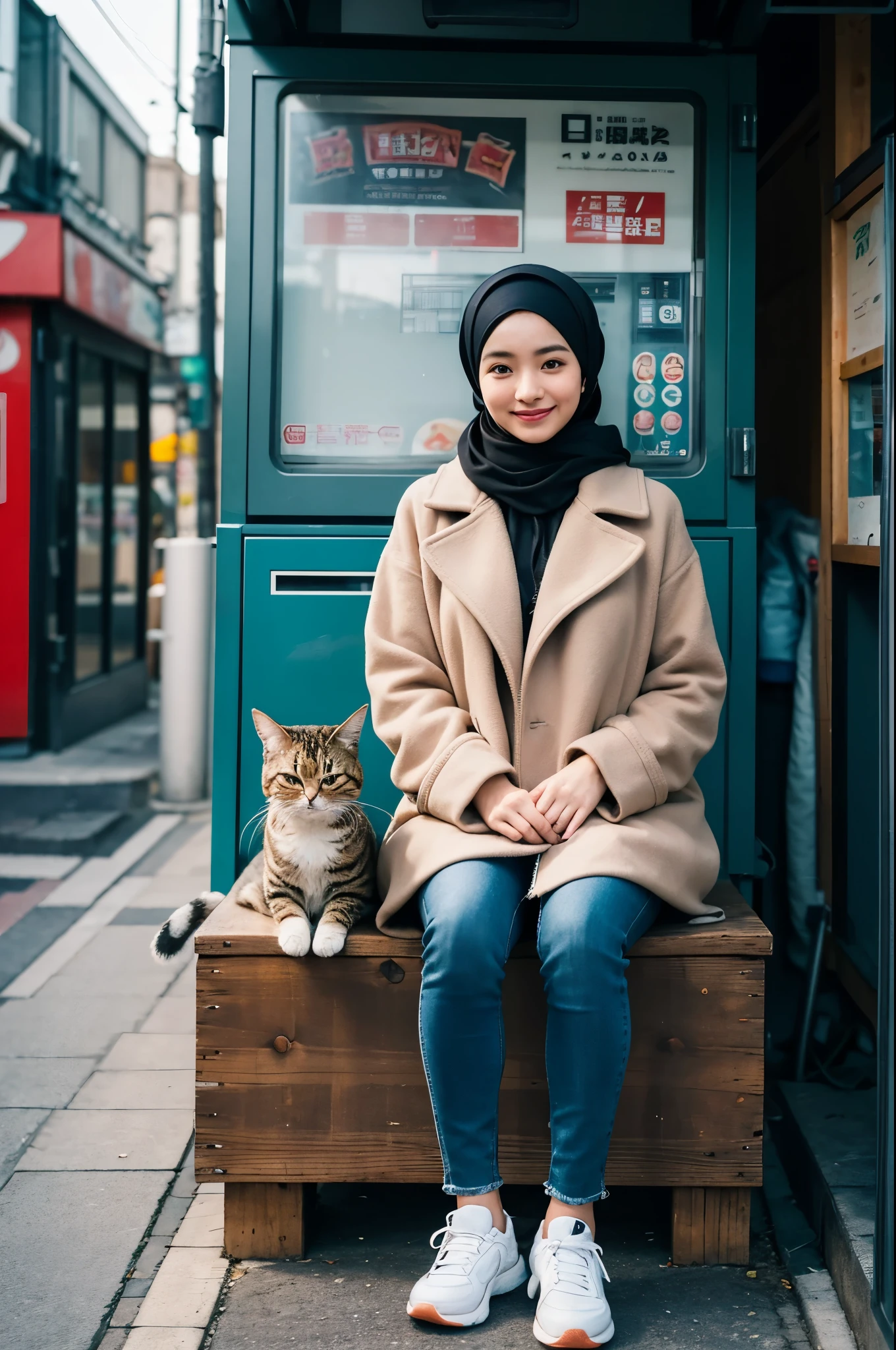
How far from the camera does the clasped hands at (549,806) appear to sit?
7.95ft

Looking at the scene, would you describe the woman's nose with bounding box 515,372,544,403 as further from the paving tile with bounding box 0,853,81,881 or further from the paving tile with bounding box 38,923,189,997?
the paving tile with bounding box 0,853,81,881

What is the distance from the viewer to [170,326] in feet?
43.5

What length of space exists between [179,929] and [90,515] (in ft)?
26.2

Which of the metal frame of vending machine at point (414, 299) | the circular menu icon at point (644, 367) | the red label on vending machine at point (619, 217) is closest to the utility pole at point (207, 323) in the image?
the metal frame of vending machine at point (414, 299)

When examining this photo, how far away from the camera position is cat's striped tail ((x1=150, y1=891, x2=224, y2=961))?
274 centimetres

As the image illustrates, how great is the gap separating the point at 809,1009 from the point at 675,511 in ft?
4.58

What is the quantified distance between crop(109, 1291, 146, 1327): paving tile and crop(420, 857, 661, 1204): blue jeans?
0.65m

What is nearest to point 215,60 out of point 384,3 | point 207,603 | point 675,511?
point 384,3

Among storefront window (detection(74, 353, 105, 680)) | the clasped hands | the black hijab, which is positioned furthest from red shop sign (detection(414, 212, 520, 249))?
storefront window (detection(74, 353, 105, 680))

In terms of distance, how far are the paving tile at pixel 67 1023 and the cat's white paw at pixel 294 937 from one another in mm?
1310

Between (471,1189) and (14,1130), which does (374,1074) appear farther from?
(14,1130)

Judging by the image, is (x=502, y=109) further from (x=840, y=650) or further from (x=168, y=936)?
(x=168, y=936)

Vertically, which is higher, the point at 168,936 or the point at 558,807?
the point at 558,807

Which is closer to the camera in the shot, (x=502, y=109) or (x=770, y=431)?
(x=502, y=109)
